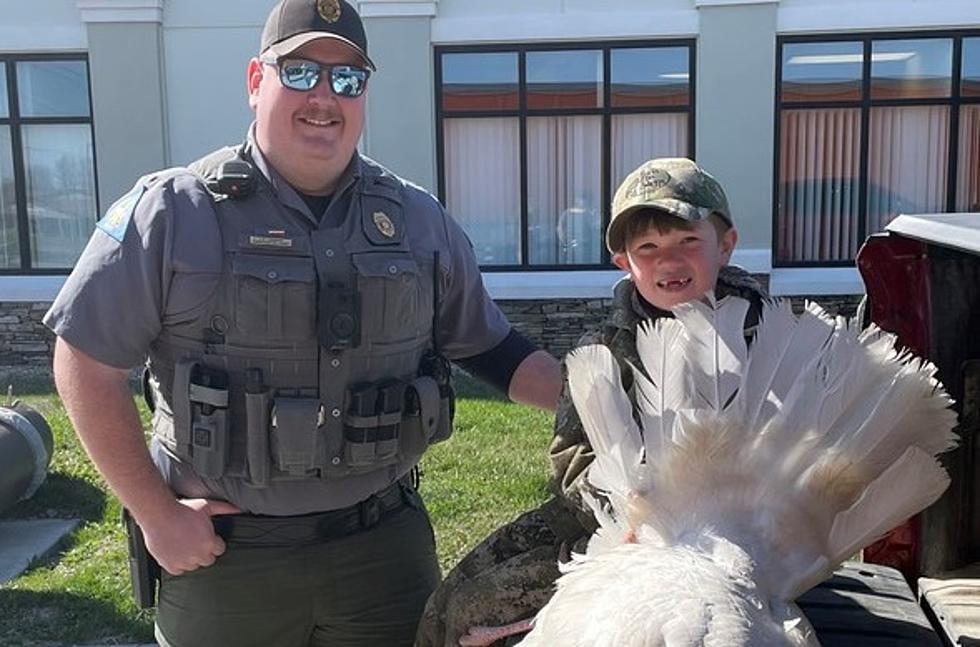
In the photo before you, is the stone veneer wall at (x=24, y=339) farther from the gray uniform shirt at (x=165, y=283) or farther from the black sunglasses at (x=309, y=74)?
the black sunglasses at (x=309, y=74)

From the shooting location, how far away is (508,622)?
2975 millimetres

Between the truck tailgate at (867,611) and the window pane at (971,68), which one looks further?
the window pane at (971,68)

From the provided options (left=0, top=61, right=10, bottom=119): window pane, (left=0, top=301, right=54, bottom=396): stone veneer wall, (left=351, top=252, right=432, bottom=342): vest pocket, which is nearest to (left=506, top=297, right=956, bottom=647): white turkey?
(left=351, top=252, right=432, bottom=342): vest pocket

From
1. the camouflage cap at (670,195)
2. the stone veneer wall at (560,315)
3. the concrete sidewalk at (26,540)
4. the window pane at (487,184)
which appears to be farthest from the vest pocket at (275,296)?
the window pane at (487,184)

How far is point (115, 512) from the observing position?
709 centimetres

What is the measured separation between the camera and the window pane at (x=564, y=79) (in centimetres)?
1201

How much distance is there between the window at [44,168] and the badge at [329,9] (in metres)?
10.4

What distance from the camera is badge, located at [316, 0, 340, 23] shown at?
309cm

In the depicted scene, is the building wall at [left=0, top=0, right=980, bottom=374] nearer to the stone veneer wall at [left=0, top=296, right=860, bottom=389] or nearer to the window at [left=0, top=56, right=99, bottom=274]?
the stone veneer wall at [left=0, top=296, right=860, bottom=389]

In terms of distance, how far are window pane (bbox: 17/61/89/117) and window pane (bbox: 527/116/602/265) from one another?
5.02 m

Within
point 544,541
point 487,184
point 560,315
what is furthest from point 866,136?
point 544,541

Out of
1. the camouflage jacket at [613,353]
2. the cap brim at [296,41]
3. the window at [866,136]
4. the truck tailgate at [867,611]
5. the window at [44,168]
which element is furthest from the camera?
the window at [44,168]

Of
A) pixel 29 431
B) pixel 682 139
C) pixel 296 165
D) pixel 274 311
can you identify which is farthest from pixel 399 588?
pixel 682 139

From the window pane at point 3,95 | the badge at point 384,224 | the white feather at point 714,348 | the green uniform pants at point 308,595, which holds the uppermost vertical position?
the window pane at point 3,95
